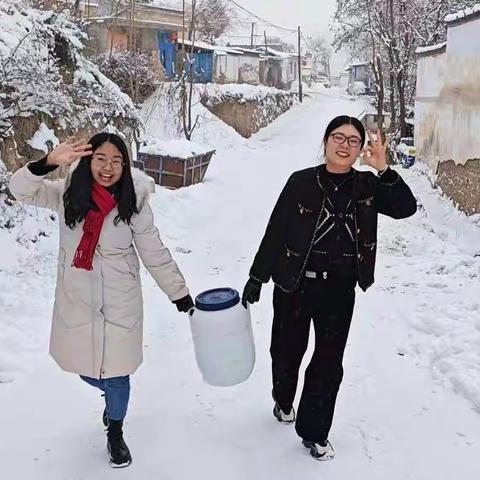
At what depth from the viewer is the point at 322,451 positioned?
3.27m

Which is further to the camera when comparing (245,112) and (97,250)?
(245,112)

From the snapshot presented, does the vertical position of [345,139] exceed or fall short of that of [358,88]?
it falls short

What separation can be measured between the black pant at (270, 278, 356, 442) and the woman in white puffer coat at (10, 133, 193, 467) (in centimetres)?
78

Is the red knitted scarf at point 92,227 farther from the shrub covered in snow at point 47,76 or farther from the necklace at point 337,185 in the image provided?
the shrub covered in snow at point 47,76

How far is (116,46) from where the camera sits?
22.0 m

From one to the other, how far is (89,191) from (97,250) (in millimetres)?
279

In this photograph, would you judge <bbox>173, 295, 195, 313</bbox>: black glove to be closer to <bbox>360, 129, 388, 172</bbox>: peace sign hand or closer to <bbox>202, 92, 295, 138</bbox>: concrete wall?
<bbox>360, 129, 388, 172</bbox>: peace sign hand

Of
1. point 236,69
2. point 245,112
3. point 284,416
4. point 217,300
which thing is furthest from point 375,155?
point 236,69

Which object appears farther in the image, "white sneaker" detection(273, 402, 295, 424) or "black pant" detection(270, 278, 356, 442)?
"white sneaker" detection(273, 402, 295, 424)

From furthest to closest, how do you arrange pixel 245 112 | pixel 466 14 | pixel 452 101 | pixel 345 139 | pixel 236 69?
pixel 236 69 → pixel 245 112 → pixel 452 101 → pixel 466 14 → pixel 345 139

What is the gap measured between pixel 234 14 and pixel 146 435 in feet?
154

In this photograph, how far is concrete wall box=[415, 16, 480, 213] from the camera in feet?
30.8

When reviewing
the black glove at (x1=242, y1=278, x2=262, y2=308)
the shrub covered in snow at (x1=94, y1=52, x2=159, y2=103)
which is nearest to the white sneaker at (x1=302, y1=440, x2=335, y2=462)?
the black glove at (x1=242, y1=278, x2=262, y2=308)

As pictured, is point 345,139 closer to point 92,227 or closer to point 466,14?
point 92,227
